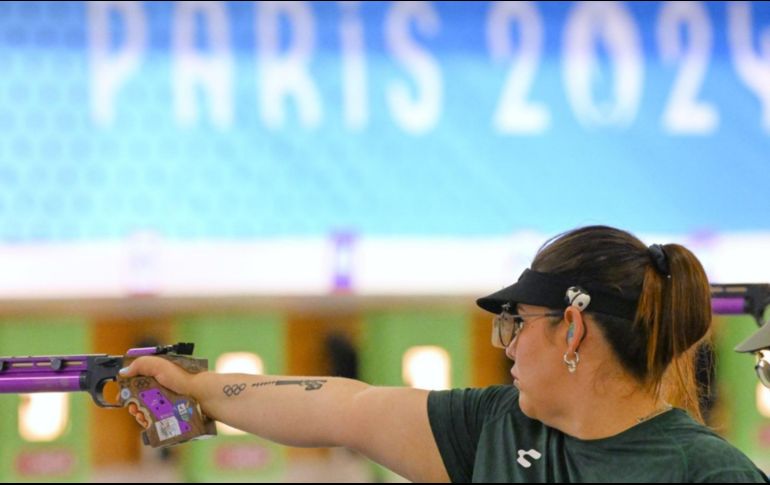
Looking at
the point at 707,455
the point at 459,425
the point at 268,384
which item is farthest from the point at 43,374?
the point at 707,455

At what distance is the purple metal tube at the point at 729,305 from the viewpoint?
7.29 feet

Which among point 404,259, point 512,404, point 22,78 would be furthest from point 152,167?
point 512,404

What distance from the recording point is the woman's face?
1.55 m

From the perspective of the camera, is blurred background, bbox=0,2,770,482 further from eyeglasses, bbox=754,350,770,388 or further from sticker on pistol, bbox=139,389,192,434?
eyeglasses, bbox=754,350,770,388

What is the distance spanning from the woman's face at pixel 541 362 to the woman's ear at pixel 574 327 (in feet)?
0.04

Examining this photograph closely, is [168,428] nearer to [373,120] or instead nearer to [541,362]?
[541,362]

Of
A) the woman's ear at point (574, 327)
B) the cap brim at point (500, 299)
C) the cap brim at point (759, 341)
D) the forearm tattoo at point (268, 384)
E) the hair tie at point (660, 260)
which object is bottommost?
the forearm tattoo at point (268, 384)

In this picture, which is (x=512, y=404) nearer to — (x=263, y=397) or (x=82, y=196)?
(x=263, y=397)

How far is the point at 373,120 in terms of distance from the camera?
3.39 m

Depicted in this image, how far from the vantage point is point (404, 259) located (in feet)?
10.8

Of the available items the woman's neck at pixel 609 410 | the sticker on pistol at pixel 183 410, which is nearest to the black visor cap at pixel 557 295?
the woman's neck at pixel 609 410

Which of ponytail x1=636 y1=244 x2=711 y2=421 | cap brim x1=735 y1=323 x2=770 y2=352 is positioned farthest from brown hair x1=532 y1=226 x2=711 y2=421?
cap brim x1=735 y1=323 x2=770 y2=352

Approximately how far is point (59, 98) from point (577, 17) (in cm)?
167

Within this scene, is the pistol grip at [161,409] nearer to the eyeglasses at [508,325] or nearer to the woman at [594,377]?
the woman at [594,377]
